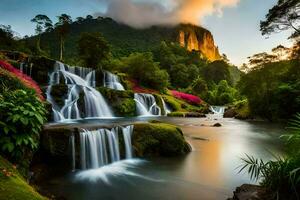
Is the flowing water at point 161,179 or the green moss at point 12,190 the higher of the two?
the green moss at point 12,190

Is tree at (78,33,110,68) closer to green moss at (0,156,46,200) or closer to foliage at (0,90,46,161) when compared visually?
foliage at (0,90,46,161)

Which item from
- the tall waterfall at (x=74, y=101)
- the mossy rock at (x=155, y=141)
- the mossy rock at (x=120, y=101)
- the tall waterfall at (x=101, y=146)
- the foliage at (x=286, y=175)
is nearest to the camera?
the foliage at (x=286, y=175)

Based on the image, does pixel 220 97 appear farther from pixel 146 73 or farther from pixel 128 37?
pixel 128 37

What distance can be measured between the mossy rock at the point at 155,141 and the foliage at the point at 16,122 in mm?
5018

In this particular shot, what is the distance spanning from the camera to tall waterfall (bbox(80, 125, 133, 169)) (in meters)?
9.03

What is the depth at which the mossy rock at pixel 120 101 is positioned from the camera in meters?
22.2

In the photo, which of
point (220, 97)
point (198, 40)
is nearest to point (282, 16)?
point (220, 97)

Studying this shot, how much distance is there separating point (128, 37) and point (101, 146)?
3854 inches

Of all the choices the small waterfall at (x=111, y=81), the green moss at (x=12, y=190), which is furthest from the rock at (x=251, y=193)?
the small waterfall at (x=111, y=81)

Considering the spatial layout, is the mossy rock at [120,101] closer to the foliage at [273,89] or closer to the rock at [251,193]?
the foliage at [273,89]

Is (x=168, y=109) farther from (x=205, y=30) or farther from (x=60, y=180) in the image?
(x=205, y=30)

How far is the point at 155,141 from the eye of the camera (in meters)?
10.8

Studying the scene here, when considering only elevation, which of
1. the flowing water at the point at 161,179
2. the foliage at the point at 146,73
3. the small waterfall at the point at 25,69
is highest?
the foliage at the point at 146,73

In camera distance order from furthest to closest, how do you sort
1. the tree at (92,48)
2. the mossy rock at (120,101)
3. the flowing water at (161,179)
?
the tree at (92,48) < the mossy rock at (120,101) < the flowing water at (161,179)
